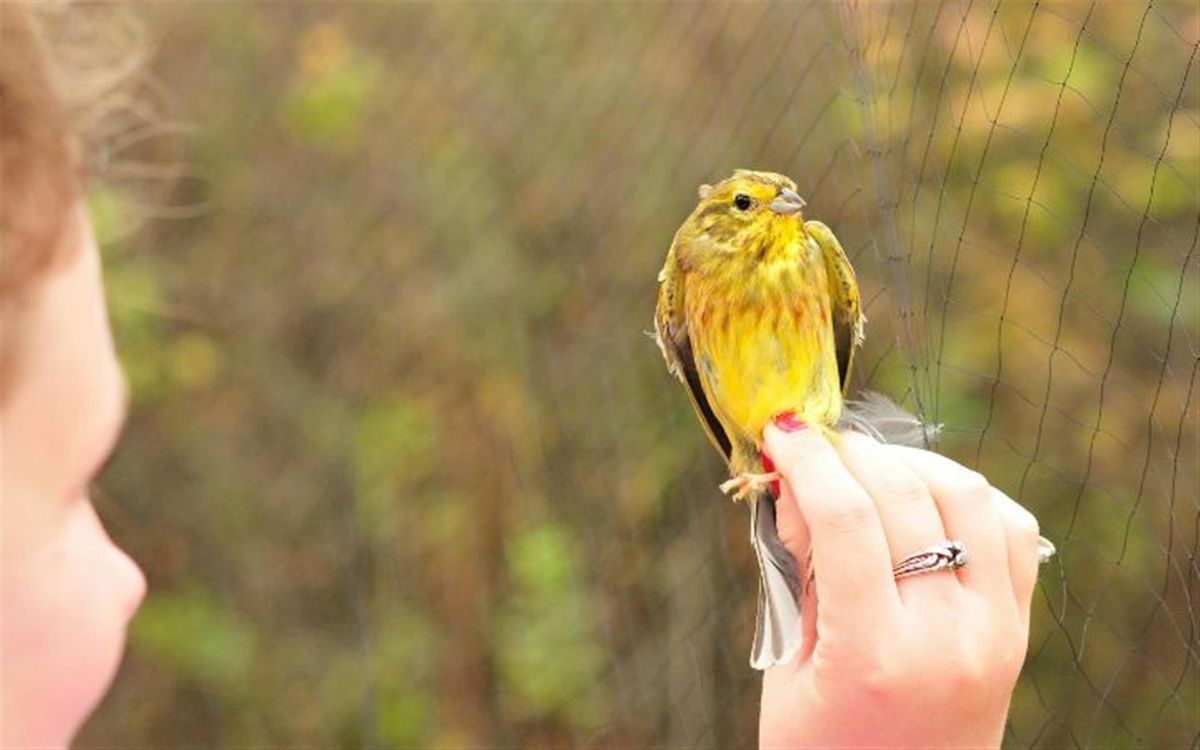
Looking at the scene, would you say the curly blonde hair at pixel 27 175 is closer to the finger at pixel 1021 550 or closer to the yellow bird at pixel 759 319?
the yellow bird at pixel 759 319

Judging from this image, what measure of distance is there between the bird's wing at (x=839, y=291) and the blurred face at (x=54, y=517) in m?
0.46

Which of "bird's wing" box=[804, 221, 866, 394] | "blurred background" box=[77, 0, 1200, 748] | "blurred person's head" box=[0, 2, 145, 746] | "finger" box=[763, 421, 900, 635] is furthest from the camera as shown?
"blurred background" box=[77, 0, 1200, 748]

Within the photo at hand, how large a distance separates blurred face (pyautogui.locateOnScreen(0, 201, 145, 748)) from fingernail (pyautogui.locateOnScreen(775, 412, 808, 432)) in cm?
41

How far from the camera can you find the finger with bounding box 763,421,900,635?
3.32ft

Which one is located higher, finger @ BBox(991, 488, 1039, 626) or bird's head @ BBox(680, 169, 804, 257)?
bird's head @ BBox(680, 169, 804, 257)

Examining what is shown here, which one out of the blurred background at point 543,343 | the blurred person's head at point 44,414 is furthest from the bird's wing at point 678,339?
the blurred background at point 543,343

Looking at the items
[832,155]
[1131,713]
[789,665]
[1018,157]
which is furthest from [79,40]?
[1131,713]

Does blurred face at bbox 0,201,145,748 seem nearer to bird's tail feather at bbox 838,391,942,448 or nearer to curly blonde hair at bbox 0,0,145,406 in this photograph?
curly blonde hair at bbox 0,0,145,406

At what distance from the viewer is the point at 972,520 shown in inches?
40.9

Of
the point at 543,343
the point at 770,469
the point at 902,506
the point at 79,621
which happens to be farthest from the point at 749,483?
the point at 543,343

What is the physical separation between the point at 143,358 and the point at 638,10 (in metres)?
1.20

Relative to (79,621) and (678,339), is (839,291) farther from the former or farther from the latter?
(79,621)

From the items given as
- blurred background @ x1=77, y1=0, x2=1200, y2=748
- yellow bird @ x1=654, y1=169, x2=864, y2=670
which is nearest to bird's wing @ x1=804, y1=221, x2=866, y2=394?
yellow bird @ x1=654, y1=169, x2=864, y2=670

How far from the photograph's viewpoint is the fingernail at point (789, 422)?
1.10m
